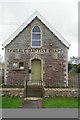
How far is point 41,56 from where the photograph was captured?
75.2 ft

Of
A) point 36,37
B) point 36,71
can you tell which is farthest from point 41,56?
point 36,37

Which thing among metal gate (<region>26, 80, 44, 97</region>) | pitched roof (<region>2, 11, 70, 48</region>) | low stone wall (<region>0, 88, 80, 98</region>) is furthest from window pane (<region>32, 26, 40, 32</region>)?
low stone wall (<region>0, 88, 80, 98</region>)

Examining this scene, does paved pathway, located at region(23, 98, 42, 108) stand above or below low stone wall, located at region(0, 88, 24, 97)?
below

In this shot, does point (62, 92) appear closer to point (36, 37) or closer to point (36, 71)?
point (36, 71)

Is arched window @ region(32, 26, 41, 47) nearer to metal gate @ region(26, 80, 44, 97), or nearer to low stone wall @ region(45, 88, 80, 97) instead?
metal gate @ region(26, 80, 44, 97)

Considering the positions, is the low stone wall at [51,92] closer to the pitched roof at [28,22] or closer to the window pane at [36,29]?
the pitched roof at [28,22]

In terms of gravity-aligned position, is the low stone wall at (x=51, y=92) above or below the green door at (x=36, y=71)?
below

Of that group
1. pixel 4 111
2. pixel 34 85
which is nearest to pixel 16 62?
pixel 34 85

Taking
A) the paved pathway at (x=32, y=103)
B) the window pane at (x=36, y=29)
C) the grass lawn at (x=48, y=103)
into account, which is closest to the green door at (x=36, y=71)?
the window pane at (x=36, y=29)

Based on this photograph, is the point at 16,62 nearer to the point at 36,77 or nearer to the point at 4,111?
the point at 36,77

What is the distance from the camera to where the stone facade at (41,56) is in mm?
22781

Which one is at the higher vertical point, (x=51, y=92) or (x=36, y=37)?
(x=36, y=37)

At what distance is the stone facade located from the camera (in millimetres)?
22781

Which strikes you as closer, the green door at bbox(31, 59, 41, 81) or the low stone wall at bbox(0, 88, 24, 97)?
the low stone wall at bbox(0, 88, 24, 97)
